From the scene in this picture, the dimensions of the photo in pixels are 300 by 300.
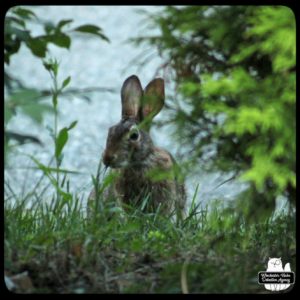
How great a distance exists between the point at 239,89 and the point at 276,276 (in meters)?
0.88

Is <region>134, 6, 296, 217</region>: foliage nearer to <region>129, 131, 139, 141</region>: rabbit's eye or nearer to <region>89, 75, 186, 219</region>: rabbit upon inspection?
<region>89, 75, 186, 219</region>: rabbit

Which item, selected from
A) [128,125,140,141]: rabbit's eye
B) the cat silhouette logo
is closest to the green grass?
the cat silhouette logo

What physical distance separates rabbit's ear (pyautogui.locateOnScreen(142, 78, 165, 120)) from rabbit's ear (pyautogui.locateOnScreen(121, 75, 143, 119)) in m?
0.38

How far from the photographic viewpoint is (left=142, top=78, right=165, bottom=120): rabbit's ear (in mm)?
4500

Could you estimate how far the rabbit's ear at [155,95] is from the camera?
4.50 m

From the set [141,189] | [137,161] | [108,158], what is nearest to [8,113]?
[108,158]

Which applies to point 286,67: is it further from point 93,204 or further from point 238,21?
point 93,204

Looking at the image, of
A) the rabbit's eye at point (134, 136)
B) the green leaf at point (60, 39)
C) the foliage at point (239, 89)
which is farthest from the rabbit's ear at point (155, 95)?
the rabbit's eye at point (134, 136)

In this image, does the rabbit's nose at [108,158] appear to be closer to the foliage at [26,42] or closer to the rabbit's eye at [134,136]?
the rabbit's eye at [134,136]

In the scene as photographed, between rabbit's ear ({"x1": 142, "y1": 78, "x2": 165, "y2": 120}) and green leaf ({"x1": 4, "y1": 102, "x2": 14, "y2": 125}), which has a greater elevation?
rabbit's ear ({"x1": 142, "y1": 78, "x2": 165, "y2": 120})

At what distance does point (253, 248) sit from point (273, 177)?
592mm

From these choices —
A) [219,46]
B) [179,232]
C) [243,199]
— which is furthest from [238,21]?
[179,232]

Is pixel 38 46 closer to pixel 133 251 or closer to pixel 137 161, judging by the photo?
pixel 137 161

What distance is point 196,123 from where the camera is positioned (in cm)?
430
